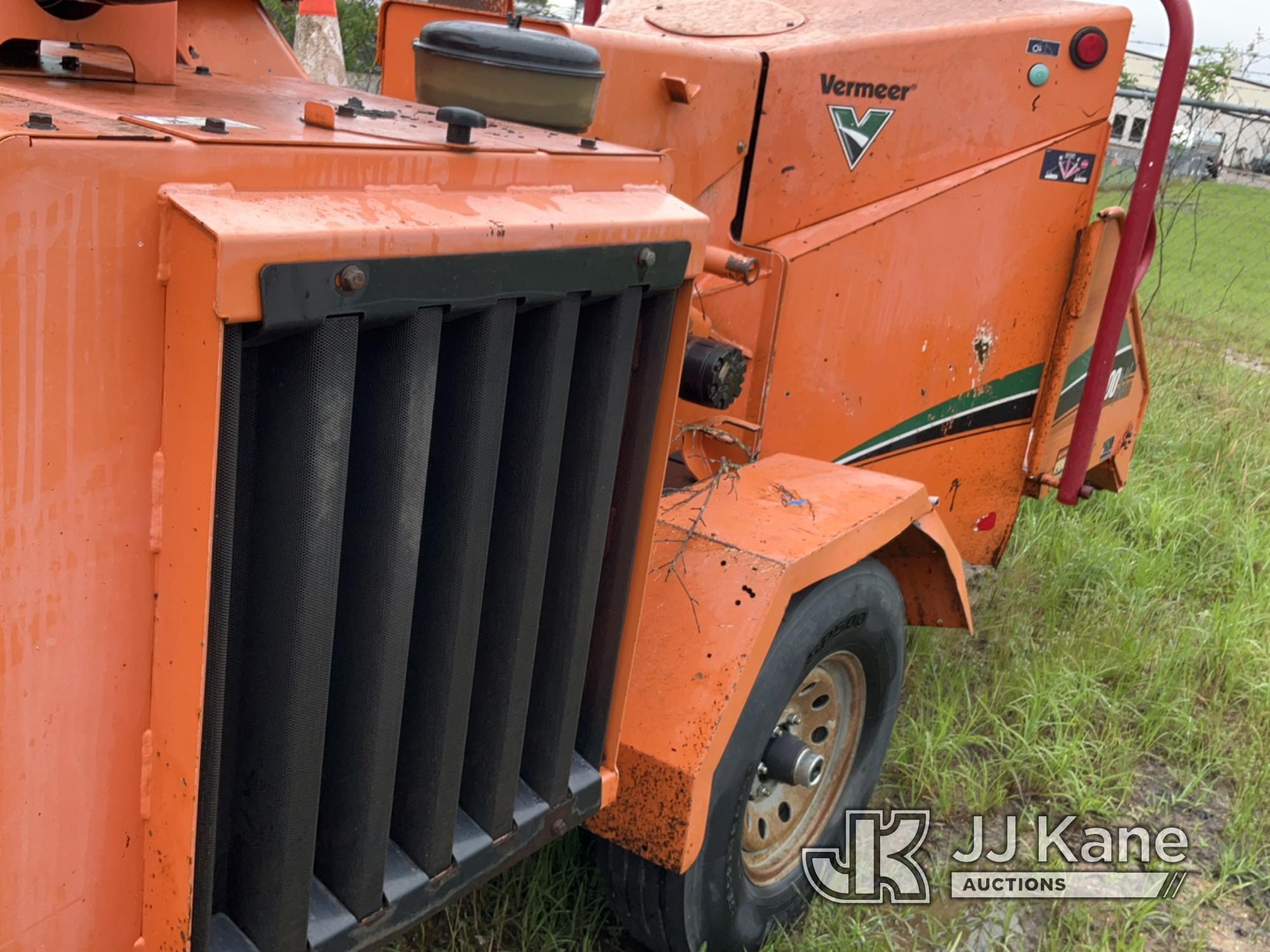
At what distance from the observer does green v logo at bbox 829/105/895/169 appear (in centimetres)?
268

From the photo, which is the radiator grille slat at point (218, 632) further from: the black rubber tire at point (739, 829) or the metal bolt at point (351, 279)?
the black rubber tire at point (739, 829)

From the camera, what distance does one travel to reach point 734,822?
2.23 meters

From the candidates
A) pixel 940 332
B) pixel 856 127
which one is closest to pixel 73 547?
pixel 856 127

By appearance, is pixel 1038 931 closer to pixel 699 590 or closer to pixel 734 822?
pixel 734 822

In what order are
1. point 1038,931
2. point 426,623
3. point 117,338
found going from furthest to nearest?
point 1038,931
point 426,623
point 117,338

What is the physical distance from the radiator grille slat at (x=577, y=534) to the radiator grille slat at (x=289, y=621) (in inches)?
16.1

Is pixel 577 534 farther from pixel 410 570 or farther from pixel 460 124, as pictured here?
pixel 460 124

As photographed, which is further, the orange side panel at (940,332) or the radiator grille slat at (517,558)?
the orange side panel at (940,332)

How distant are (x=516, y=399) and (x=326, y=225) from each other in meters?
0.40

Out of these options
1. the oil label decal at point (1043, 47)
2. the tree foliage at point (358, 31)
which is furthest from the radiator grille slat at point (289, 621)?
the tree foliage at point (358, 31)

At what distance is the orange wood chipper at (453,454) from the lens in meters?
1.17

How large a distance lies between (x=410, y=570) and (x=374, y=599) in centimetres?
5

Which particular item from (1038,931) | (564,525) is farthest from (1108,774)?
(564,525)

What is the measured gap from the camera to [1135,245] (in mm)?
3031
